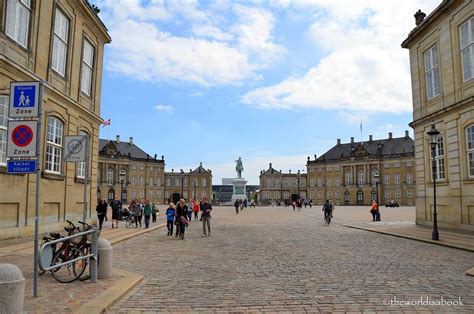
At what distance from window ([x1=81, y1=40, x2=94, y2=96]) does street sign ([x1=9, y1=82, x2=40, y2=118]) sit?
1717cm

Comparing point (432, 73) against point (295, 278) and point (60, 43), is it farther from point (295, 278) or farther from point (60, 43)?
point (60, 43)

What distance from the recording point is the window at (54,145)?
721 inches

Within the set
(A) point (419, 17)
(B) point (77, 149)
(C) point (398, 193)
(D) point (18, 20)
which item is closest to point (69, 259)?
(B) point (77, 149)

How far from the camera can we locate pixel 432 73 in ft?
76.1

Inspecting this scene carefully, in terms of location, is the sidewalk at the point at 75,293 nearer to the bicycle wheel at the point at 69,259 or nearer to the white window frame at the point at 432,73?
the bicycle wheel at the point at 69,259

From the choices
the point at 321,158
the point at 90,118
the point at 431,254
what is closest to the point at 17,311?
the point at 431,254

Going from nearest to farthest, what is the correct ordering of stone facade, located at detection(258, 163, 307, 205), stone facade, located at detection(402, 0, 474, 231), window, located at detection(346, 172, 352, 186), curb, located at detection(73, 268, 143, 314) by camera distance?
curb, located at detection(73, 268, 143, 314), stone facade, located at detection(402, 0, 474, 231), window, located at detection(346, 172, 352, 186), stone facade, located at detection(258, 163, 307, 205)

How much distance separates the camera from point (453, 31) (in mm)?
20672

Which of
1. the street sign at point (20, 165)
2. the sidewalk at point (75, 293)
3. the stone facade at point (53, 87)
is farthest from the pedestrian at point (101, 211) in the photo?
the street sign at point (20, 165)

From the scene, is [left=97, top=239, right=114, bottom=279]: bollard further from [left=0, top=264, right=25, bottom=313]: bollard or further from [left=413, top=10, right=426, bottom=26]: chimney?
[left=413, top=10, right=426, bottom=26]: chimney

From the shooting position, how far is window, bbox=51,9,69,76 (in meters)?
18.9

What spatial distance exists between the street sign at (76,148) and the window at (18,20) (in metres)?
9.64

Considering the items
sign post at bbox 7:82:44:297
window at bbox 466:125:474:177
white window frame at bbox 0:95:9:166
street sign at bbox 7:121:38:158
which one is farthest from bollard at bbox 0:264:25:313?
window at bbox 466:125:474:177

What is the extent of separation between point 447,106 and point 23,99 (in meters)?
20.5
